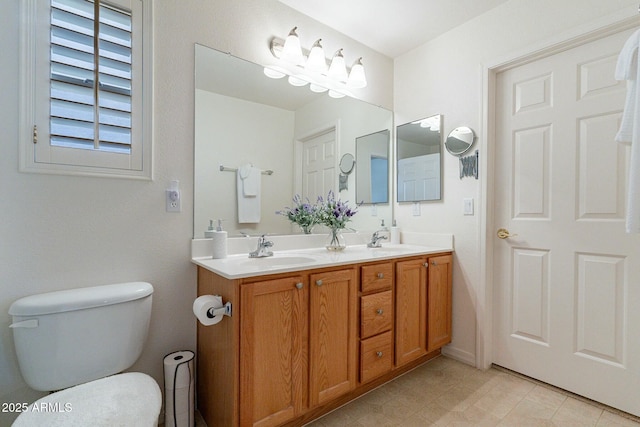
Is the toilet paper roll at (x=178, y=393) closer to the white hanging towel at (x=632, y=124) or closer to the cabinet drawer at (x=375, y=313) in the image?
the cabinet drawer at (x=375, y=313)

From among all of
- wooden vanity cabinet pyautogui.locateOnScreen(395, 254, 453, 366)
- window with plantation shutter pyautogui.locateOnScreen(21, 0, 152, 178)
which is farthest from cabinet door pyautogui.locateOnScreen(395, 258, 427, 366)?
window with plantation shutter pyautogui.locateOnScreen(21, 0, 152, 178)

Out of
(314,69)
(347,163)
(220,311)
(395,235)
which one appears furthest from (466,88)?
(220,311)

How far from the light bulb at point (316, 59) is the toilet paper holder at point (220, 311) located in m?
1.65

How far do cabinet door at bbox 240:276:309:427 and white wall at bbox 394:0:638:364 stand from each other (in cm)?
134

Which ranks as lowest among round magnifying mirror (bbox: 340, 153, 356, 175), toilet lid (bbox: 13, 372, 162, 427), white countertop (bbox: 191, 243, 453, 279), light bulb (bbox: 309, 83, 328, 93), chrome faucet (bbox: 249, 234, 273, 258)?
toilet lid (bbox: 13, 372, 162, 427)

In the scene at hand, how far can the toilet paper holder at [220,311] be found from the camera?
1220mm

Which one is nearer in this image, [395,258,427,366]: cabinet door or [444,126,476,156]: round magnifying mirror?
[395,258,427,366]: cabinet door

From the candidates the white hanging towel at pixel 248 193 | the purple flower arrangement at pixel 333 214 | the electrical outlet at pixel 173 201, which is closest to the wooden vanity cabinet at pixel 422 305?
the purple flower arrangement at pixel 333 214

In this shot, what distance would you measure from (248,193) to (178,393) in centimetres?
110

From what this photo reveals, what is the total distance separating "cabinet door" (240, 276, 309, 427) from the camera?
1213 mm

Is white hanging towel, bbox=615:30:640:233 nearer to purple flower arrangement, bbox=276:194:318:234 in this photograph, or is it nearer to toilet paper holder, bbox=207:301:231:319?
purple flower arrangement, bbox=276:194:318:234

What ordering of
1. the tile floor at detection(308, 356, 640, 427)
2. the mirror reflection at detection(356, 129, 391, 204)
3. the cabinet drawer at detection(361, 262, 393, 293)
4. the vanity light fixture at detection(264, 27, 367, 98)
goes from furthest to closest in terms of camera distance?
the mirror reflection at detection(356, 129, 391, 204) → the vanity light fixture at detection(264, 27, 367, 98) → the cabinet drawer at detection(361, 262, 393, 293) → the tile floor at detection(308, 356, 640, 427)

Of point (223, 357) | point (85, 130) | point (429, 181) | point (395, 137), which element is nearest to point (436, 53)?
point (395, 137)

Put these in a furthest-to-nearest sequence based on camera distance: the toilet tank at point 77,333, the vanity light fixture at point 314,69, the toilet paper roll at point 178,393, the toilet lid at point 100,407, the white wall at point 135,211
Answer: the vanity light fixture at point 314,69 < the toilet paper roll at point 178,393 < the white wall at point 135,211 < the toilet tank at point 77,333 < the toilet lid at point 100,407
